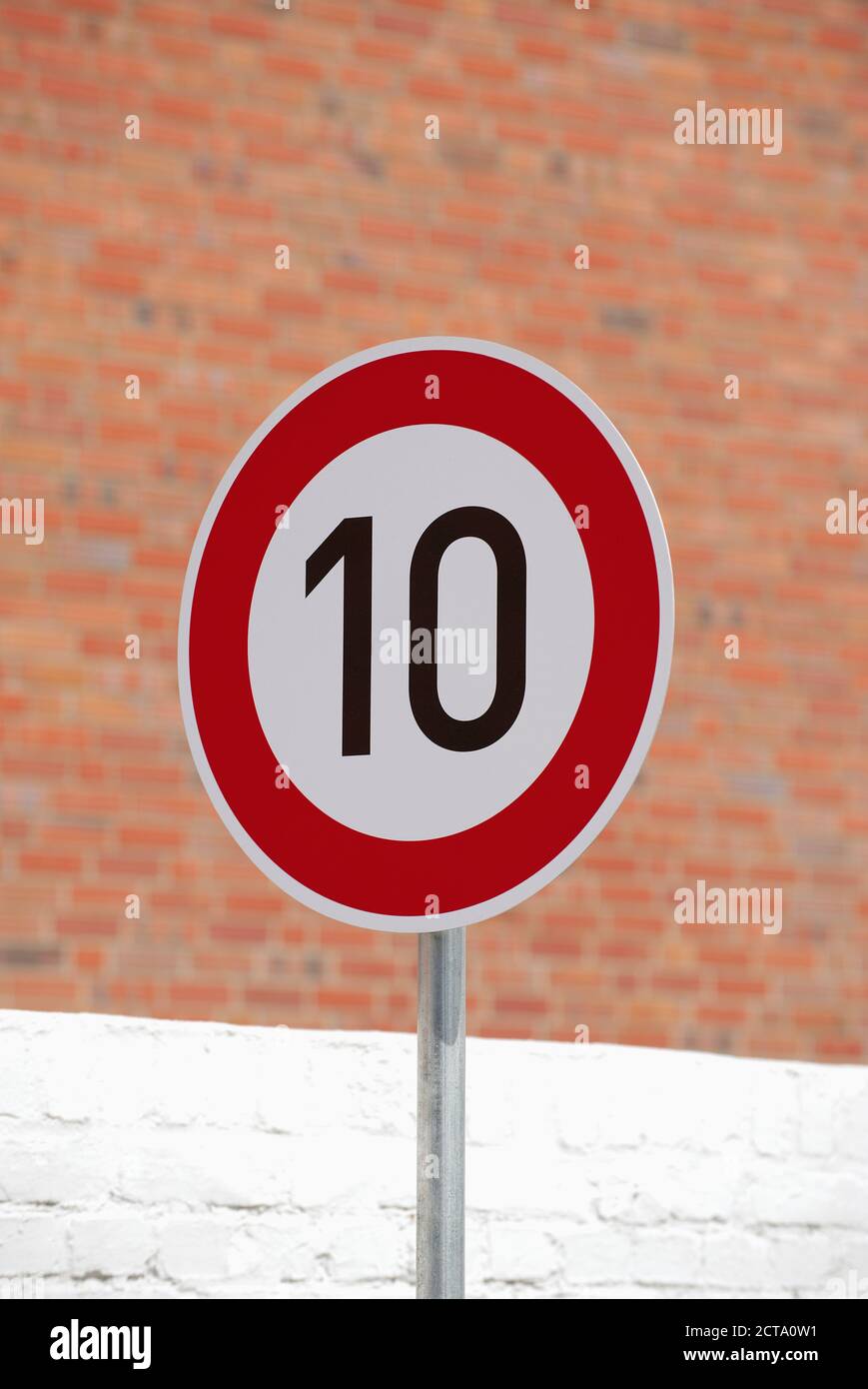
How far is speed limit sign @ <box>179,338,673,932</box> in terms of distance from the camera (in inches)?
64.7

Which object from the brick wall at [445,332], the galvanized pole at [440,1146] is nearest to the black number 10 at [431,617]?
the galvanized pole at [440,1146]

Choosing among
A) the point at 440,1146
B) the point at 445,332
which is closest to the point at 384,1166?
the point at 445,332

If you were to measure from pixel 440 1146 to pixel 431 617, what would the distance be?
532 mm

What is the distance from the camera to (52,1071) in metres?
3.45

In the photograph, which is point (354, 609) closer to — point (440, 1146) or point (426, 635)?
point (426, 635)

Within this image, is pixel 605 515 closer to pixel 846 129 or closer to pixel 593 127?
pixel 593 127

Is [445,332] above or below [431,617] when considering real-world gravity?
above

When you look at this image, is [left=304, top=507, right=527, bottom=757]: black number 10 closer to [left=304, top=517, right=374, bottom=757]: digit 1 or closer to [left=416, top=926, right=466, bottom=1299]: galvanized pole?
[left=304, top=517, right=374, bottom=757]: digit 1

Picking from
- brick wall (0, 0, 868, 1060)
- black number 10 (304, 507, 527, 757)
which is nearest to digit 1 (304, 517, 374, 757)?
black number 10 (304, 507, 527, 757)

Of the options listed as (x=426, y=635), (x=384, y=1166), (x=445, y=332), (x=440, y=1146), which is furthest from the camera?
(x=445, y=332)

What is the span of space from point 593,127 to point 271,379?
1.06 meters

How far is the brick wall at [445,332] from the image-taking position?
3.58 m

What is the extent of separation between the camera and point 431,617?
5.59 feet
